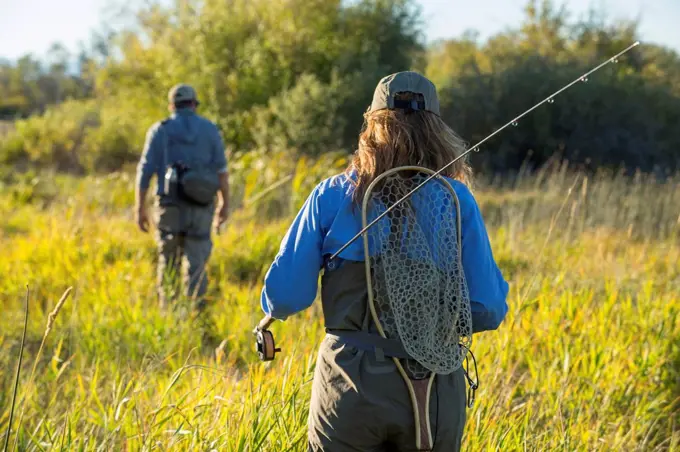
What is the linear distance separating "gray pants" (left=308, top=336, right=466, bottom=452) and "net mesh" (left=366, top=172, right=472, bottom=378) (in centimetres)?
8

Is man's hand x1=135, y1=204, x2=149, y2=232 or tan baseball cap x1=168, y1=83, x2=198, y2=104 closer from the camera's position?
tan baseball cap x1=168, y1=83, x2=198, y2=104

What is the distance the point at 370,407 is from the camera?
2127 millimetres

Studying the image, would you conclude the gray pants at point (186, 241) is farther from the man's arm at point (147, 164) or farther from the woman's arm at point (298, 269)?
the woman's arm at point (298, 269)

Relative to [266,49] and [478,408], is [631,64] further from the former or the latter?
[478,408]

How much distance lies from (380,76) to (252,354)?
52.0ft

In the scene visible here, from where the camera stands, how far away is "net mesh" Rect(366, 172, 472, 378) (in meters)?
2.15

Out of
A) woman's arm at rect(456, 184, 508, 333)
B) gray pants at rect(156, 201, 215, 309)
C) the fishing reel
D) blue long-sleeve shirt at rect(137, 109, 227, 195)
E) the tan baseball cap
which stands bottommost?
gray pants at rect(156, 201, 215, 309)

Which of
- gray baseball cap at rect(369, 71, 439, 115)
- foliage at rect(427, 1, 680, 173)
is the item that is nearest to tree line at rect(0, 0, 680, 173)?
foliage at rect(427, 1, 680, 173)

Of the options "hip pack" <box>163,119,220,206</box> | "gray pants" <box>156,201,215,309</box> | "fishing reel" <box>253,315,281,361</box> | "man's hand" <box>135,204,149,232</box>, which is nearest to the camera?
"fishing reel" <box>253,315,281,361</box>

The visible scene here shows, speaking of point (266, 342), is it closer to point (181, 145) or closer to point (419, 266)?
point (419, 266)

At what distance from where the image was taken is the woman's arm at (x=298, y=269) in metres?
2.18

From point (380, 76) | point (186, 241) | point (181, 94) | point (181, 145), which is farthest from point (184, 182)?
point (380, 76)

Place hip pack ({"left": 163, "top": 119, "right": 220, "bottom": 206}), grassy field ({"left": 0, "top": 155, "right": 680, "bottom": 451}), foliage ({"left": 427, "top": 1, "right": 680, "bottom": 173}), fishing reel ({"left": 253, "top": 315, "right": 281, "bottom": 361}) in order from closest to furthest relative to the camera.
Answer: fishing reel ({"left": 253, "top": 315, "right": 281, "bottom": 361}) → grassy field ({"left": 0, "top": 155, "right": 680, "bottom": 451}) → hip pack ({"left": 163, "top": 119, "right": 220, "bottom": 206}) → foliage ({"left": 427, "top": 1, "right": 680, "bottom": 173})

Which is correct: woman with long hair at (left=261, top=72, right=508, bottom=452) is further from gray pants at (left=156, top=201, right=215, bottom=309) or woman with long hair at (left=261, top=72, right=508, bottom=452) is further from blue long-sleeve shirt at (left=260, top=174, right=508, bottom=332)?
gray pants at (left=156, top=201, right=215, bottom=309)
